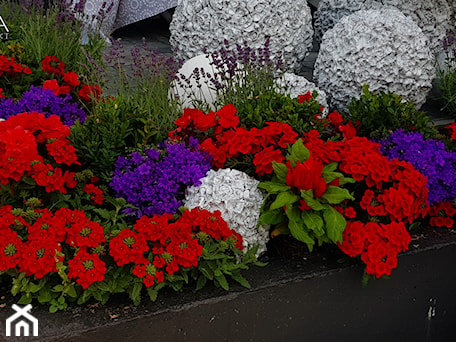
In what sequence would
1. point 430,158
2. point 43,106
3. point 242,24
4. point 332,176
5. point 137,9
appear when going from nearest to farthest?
point 332,176, point 430,158, point 43,106, point 242,24, point 137,9

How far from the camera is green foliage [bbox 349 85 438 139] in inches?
117

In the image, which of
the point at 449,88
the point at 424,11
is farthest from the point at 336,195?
the point at 424,11

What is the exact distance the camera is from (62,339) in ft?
6.54

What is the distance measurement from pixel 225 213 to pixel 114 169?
494mm

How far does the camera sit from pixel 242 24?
3.51m

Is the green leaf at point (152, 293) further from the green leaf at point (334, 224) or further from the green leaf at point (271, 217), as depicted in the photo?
the green leaf at point (334, 224)

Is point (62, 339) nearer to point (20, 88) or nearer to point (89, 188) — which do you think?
point (89, 188)

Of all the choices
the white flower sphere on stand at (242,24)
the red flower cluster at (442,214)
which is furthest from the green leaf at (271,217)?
the white flower sphere on stand at (242,24)

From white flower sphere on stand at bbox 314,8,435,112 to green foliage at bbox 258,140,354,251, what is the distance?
967 mm

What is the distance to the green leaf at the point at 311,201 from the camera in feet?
7.49

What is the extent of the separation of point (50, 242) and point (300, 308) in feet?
2.76

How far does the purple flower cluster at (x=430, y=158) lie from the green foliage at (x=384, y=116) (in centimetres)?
14

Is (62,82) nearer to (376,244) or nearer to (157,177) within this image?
(157,177)

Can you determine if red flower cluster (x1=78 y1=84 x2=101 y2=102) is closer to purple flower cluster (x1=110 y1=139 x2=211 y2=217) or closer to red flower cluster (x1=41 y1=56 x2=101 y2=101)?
red flower cluster (x1=41 y1=56 x2=101 y2=101)
